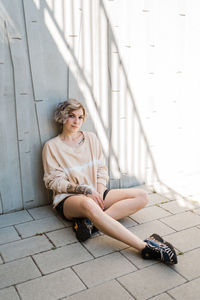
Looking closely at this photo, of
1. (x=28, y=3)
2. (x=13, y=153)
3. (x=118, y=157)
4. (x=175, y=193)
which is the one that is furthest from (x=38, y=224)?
(x=28, y=3)

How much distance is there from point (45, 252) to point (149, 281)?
2.45ft

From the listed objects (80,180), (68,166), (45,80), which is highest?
(45,80)

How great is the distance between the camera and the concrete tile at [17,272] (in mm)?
2061

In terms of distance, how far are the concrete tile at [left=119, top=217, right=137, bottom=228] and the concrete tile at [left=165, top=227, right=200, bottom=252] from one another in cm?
32

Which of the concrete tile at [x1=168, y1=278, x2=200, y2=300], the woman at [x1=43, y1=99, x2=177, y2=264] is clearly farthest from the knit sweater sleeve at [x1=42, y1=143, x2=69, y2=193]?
the concrete tile at [x1=168, y1=278, x2=200, y2=300]

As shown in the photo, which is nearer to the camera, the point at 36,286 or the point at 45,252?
the point at 36,286

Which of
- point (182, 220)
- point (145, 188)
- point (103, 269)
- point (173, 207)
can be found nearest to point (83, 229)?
point (103, 269)

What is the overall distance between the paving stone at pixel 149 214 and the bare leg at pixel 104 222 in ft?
1.59

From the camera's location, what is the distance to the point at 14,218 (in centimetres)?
288

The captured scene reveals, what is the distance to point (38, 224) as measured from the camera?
278 cm

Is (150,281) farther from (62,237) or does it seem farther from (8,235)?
(8,235)

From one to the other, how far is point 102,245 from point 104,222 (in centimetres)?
20

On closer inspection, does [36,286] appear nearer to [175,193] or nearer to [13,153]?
[13,153]

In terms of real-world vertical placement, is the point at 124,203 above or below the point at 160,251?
above
